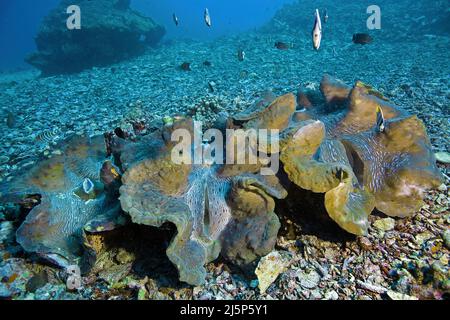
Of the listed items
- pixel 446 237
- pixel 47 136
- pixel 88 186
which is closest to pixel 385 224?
pixel 446 237

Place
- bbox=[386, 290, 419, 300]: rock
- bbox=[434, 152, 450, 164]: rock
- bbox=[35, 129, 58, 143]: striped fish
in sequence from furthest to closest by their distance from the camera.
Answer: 1. bbox=[35, 129, 58, 143]: striped fish
2. bbox=[434, 152, 450, 164]: rock
3. bbox=[386, 290, 419, 300]: rock

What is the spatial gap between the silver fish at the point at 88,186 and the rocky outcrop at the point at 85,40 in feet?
49.9

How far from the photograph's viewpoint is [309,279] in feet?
7.20

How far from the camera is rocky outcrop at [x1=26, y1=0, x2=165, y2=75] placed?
1584 centimetres

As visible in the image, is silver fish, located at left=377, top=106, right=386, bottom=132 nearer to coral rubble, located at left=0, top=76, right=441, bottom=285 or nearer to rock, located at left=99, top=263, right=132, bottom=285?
coral rubble, located at left=0, top=76, right=441, bottom=285

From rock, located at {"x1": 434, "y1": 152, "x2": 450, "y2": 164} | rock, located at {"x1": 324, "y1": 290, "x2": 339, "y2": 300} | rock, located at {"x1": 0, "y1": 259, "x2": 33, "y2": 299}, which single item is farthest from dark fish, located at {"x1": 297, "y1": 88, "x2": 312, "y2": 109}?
rock, located at {"x1": 0, "y1": 259, "x2": 33, "y2": 299}

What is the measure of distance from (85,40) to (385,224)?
58.1ft

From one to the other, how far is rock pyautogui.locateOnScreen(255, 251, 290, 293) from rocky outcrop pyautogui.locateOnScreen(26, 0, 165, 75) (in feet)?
54.4

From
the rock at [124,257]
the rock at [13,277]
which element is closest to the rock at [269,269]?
the rock at [124,257]

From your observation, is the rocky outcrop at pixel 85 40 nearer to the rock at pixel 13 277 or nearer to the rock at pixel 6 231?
the rock at pixel 6 231

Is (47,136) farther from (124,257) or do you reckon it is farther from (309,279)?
(309,279)

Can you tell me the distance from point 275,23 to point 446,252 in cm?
2286

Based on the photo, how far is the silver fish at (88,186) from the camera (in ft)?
9.01
